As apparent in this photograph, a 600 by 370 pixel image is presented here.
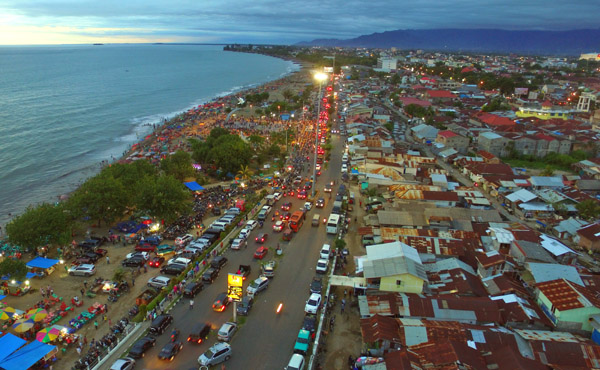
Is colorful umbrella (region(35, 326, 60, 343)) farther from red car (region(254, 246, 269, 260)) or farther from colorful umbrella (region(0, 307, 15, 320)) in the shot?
red car (region(254, 246, 269, 260))

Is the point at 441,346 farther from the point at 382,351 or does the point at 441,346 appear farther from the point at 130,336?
the point at 130,336

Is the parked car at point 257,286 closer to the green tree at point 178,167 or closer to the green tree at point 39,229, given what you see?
the green tree at point 39,229

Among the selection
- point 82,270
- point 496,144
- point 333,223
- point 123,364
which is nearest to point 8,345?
point 123,364

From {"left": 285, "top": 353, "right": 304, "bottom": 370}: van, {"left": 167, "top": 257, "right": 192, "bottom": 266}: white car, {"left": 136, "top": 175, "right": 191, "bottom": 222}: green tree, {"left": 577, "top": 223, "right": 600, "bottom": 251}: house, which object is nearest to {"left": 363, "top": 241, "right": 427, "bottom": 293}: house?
{"left": 285, "top": 353, "right": 304, "bottom": 370}: van

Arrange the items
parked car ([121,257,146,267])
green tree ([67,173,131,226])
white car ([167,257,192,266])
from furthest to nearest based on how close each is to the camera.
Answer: green tree ([67,173,131,226])
parked car ([121,257,146,267])
white car ([167,257,192,266])

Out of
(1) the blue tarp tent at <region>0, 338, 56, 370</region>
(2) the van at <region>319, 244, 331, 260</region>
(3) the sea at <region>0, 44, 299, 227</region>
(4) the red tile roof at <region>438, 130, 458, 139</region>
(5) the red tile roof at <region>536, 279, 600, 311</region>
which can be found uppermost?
(4) the red tile roof at <region>438, 130, 458, 139</region>

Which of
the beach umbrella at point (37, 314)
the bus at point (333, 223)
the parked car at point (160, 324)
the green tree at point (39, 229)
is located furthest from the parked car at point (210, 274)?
the green tree at point (39, 229)
